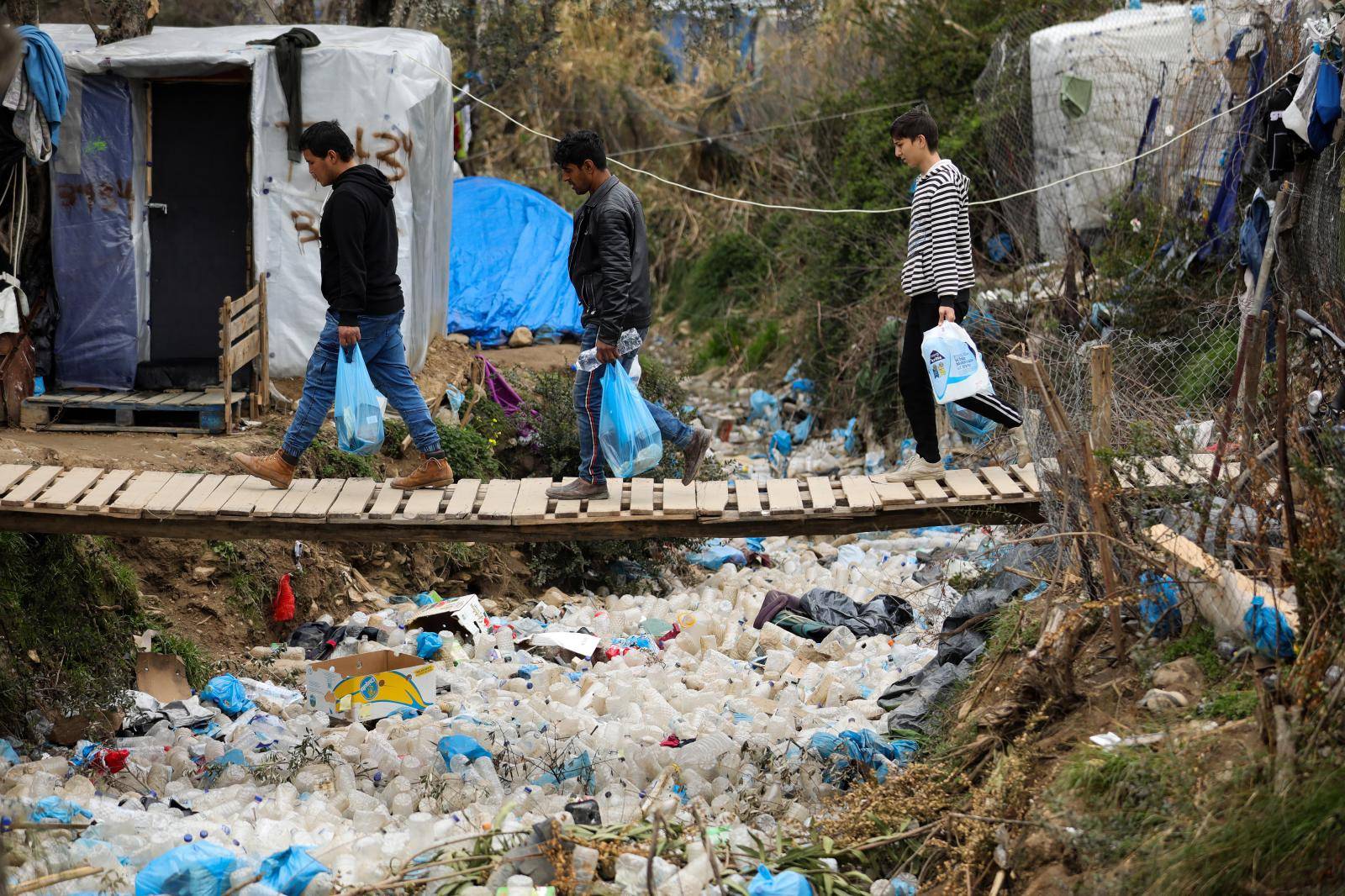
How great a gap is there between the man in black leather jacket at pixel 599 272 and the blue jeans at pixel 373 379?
66 cm

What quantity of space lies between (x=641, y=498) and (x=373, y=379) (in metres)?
1.26

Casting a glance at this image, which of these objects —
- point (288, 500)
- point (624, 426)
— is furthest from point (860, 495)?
point (288, 500)

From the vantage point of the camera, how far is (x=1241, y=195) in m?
8.70

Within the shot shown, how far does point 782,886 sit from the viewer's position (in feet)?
13.3

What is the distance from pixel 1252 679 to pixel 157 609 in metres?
5.21

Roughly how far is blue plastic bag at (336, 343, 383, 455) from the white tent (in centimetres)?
360

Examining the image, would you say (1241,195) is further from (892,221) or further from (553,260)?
(553,260)

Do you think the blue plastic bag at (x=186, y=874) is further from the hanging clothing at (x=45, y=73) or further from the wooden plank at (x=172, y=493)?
the hanging clothing at (x=45, y=73)

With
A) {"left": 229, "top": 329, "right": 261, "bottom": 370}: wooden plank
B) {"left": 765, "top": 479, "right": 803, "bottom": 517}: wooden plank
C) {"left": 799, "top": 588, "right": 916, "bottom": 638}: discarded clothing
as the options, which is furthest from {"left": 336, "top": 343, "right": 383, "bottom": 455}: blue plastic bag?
{"left": 799, "top": 588, "right": 916, "bottom": 638}: discarded clothing

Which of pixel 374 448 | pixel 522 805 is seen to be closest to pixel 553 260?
pixel 374 448

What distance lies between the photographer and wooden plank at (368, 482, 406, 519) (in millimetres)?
5222

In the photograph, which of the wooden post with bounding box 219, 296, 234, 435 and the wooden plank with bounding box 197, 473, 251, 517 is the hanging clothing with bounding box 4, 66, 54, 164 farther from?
the wooden plank with bounding box 197, 473, 251, 517

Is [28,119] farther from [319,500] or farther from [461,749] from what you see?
[461,749]

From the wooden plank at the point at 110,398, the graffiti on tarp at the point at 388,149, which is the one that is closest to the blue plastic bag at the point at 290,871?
the wooden plank at the point at 110,398
